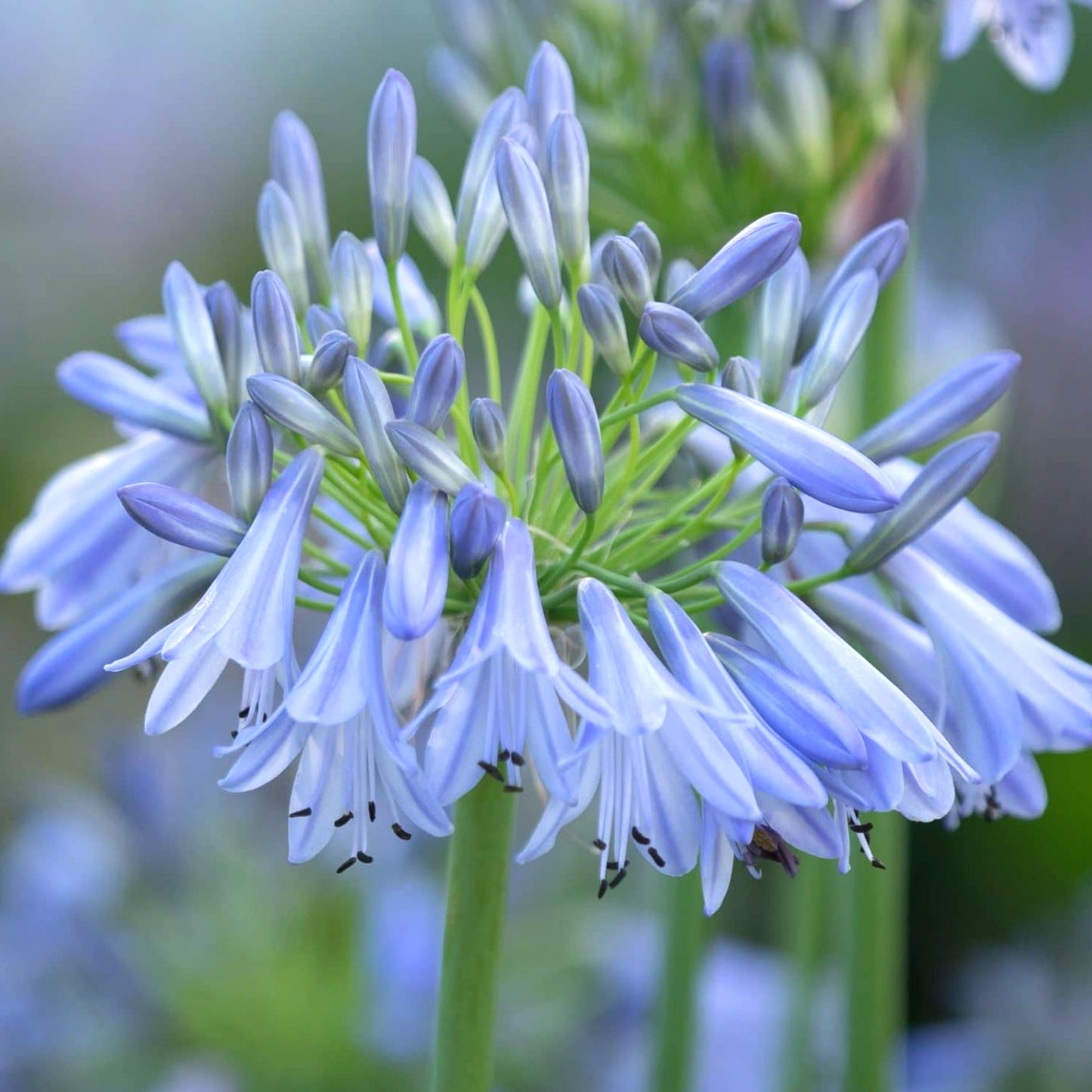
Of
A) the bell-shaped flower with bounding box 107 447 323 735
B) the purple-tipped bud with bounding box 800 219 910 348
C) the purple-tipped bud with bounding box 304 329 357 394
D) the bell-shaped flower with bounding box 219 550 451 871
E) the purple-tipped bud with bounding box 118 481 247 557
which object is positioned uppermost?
the purple-tipped bud with bounding box 800 219 910 348

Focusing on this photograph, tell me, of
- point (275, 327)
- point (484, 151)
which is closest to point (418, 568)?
point (275, 327)

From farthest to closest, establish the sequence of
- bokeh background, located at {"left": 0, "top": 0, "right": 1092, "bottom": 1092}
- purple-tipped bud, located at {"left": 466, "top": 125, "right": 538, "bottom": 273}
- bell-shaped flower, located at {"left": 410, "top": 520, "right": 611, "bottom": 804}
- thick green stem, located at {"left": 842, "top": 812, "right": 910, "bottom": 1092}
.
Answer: bokeh background, located at {"left": 0, "top": 0, "right": 1092, "bottom": 1092}, thick green stem, located at {"left": 842, "top": 812, "right": 910, "bottom": 1092}, purple-tipped bud, located at {"left": 466, "top": 125, "right": 538, "bottom": 273}, bell-shaped flower, located at {"left": 410, "top": 520, "right": 611, "bottom": 804}

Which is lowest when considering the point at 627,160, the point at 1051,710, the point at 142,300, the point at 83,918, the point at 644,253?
the point at 83,918

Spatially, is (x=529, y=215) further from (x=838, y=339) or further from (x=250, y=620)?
(x=250, y=620)

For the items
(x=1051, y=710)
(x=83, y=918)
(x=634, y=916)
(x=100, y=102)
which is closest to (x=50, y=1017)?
(x=83, y=918)

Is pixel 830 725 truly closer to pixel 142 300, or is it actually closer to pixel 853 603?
pixel 853 603

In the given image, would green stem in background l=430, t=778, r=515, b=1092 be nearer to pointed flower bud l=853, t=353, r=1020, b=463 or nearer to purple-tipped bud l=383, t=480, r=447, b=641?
purple-tipped bud l=383, t=480, r=447, b=641

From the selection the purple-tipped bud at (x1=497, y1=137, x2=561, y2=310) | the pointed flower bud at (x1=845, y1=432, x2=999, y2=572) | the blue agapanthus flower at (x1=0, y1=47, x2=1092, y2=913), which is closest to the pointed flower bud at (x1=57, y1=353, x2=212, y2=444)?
the blue agapanthus flower at (x1=0, y1=47, x2=1092, y2=913)
